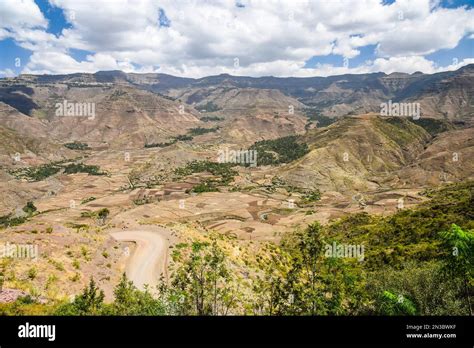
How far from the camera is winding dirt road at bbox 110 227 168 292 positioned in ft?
105

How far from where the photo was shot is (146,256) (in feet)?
123

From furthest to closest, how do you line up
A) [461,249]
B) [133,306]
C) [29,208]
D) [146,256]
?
1. [29,208]
2. [146,256]
3. [133,306]
4. [461,249]

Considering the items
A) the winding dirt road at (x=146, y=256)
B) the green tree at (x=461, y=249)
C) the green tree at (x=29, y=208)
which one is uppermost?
the green tree at (x=461, y=249)

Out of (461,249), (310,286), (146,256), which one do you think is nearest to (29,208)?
(146,256)

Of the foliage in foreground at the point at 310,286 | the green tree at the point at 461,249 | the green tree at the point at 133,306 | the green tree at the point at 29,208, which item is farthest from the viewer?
the green tree at the point at 29,208

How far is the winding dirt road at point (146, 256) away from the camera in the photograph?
31911 mm

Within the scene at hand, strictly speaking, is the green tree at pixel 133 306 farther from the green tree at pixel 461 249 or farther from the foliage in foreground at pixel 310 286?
the green tree at pixel 461 249

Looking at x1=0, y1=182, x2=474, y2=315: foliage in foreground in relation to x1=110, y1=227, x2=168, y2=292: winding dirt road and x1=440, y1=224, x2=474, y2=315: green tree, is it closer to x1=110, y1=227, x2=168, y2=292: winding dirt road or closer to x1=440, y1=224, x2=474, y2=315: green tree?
x1=440, y1=224, x2=474, y2=315: green tree

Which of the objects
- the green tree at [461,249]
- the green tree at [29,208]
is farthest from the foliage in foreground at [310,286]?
the green tree at [29,208]

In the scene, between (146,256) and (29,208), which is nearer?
(146,256)

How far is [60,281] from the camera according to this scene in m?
25.5

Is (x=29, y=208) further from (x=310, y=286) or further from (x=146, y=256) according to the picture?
(x=310, y=286)
